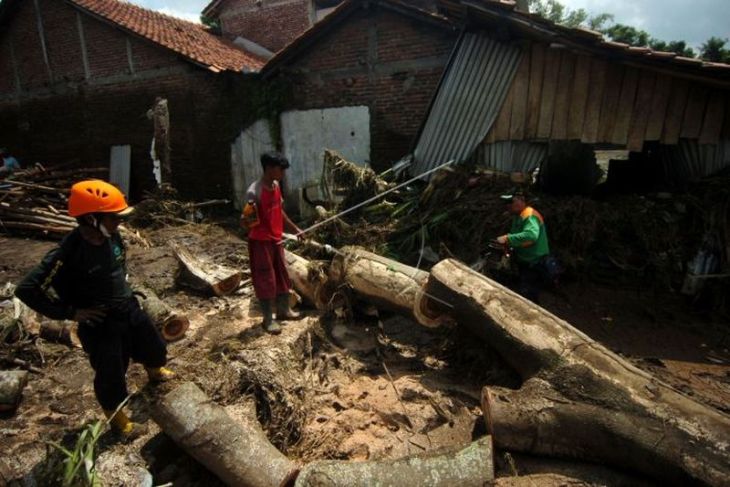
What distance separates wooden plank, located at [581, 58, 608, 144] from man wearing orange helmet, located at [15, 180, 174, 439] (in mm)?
6205

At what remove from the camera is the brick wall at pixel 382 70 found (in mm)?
8016

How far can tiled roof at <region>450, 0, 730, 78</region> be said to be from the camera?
501cm

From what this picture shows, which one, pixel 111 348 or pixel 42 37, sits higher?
pixel 42 37

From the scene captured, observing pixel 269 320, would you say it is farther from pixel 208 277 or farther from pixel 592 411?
pixel 592 411

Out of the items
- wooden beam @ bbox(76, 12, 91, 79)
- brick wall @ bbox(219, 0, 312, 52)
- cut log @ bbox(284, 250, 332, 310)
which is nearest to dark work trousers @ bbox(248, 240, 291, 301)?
cut log @ bbox(284, 250, 332, 310)

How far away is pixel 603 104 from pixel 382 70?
4223 millimetres

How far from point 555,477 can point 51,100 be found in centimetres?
1586

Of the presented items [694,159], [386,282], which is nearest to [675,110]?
[694,159]

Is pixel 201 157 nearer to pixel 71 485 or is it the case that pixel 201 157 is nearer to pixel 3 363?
pixel 3 363

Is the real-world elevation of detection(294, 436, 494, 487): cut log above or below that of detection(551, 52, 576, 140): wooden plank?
below

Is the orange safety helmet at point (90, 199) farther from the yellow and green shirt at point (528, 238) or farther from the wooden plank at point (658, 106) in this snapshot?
the wooden plank at point (658, 106)

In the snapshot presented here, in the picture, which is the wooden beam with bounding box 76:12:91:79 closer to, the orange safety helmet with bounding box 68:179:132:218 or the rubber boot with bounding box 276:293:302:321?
the rubber boot with bounding box 276:293:302:321

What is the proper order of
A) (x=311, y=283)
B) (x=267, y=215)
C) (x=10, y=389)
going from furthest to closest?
(x=311, y=283)
(x=267, y=215)
(x=10, y=389)

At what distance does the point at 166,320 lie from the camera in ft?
14.8
